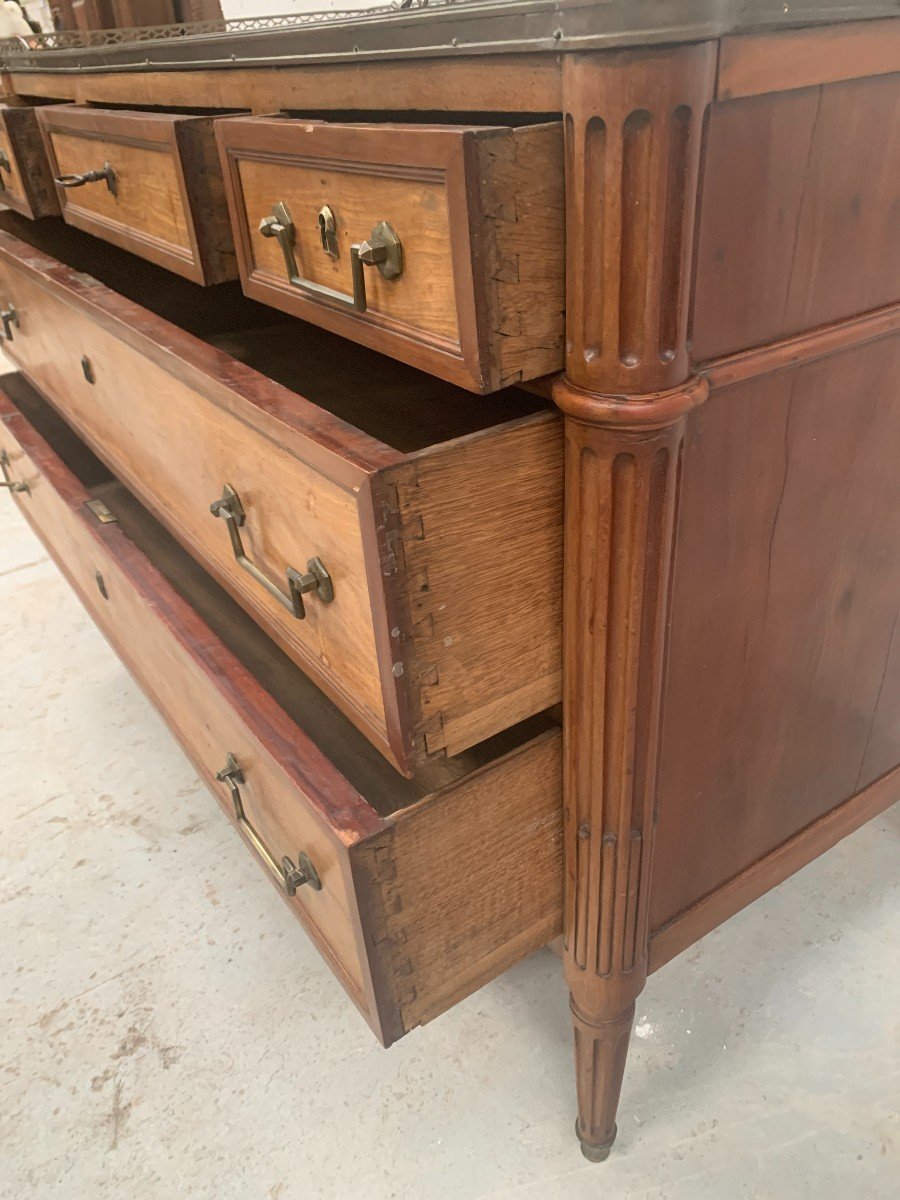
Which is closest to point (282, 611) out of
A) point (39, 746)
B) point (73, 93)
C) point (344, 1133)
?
point (344, 1133)

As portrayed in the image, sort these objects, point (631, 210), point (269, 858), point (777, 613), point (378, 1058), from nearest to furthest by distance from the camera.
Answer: point (631, 210)
point (777, 613)
point (269, 858)
point (378, 1058)

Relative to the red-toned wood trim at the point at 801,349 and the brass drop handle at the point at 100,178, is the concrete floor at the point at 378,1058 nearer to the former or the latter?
the red-toned wood trim at the point at 801,349

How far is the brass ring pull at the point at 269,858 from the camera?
0.67m

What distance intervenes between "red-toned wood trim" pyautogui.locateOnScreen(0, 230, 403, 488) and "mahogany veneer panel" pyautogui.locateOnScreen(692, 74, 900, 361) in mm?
198

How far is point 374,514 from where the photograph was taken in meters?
0.46

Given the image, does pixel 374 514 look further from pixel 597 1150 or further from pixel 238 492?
pixel 597 1150

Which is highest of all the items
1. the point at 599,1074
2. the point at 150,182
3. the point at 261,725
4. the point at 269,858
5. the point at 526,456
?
the point at 150,182

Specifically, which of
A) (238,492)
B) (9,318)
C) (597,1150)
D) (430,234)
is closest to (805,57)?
(430,234)

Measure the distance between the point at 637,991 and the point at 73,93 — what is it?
1.08m

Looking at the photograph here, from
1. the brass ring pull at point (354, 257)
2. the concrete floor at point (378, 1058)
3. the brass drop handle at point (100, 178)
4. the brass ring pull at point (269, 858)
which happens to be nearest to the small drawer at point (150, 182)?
the brass drop handle at point (100, 178)

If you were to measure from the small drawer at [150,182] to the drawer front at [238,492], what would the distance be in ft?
0.31

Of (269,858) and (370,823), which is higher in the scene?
(370,823)

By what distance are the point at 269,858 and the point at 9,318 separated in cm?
90

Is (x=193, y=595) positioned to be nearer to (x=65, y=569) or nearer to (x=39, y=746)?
(x=65, y=569)
